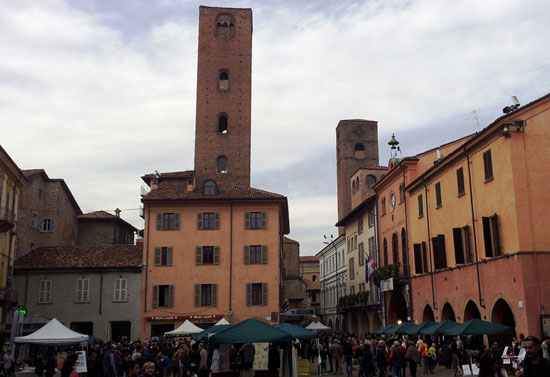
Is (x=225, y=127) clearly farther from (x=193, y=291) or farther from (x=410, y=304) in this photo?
(x=410, y=304)

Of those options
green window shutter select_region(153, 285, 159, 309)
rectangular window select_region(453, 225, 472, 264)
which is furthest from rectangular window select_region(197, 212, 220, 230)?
rectangular window select_region(453, 225, 472, 264)

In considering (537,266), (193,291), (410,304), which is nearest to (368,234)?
(410,304)

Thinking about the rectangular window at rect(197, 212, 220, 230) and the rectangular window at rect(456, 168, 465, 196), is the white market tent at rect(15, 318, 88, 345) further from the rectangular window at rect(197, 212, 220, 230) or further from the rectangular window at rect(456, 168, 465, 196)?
the rectangular window at rect(197, 212, 220, 230)

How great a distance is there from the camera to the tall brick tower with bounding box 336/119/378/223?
7250cm

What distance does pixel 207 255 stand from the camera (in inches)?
1569

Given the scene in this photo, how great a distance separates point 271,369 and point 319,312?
2301 inches

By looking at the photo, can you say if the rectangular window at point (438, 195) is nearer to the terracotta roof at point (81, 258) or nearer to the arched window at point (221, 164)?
the terracotta roof at point (81, 258)

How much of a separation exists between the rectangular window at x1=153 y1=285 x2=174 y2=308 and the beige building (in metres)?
8.53

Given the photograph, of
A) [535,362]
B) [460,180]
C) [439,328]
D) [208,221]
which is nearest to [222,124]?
[208,221]

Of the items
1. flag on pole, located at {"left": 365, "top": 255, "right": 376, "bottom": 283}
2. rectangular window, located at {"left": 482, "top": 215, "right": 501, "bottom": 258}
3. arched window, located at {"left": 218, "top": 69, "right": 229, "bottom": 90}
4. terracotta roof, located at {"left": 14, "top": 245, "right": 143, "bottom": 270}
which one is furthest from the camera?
arched window, located at {"left": 218, "top": 69, "right": 229, "bottom": 90}

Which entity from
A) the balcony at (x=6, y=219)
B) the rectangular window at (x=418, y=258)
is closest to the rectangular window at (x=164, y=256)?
the balcony at (x=6, y=219)

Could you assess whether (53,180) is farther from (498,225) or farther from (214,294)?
(498,225)

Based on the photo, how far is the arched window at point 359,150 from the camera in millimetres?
73062

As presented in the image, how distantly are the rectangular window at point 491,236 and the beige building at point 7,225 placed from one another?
960 inches
